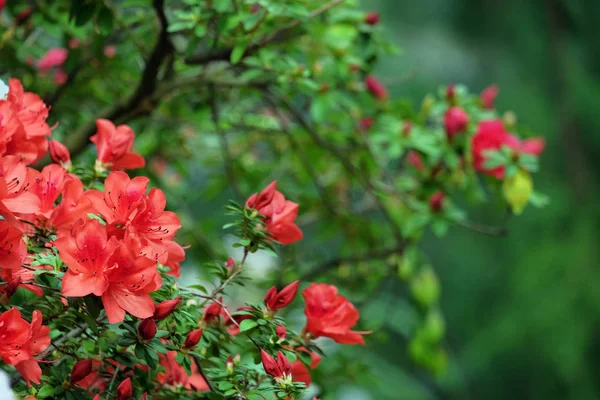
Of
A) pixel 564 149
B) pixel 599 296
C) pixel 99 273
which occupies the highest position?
pixel 99 273

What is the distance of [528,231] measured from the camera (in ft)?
8.06

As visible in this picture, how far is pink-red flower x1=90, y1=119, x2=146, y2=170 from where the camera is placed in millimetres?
721

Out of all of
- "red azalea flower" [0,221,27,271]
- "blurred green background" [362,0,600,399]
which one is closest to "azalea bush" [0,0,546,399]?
"red azalea flower" [0,221,27,271]

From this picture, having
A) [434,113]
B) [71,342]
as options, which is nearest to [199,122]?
[434,113]

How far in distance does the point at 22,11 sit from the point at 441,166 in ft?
2.15

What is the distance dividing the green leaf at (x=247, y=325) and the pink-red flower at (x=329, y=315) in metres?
0.08

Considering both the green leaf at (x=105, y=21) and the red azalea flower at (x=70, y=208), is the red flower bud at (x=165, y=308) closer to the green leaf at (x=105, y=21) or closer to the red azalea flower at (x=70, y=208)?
the red azalea flower at (x=70, y=208)

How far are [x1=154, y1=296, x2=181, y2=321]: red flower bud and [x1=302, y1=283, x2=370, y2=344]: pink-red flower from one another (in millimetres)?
151

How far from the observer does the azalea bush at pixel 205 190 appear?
570 mm

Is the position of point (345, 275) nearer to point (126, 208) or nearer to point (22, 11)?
point (22, 11)

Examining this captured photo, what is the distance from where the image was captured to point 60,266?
580mm

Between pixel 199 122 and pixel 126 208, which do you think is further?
pixel 199 122

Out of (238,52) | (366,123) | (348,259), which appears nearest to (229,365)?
(238,52)

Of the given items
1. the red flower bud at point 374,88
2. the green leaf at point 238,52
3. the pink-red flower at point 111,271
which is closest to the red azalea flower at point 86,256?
the pink-red flower at point 111,271
